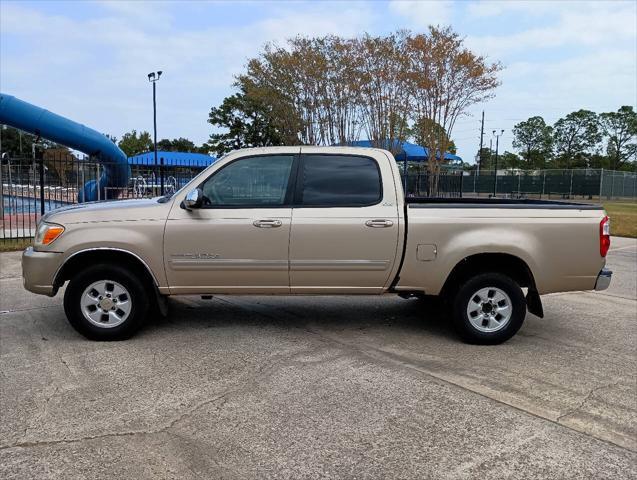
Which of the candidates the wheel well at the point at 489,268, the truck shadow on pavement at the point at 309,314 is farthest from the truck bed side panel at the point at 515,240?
the truck shadow on pavement at the point at 309,314

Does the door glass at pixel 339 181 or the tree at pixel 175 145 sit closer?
the door glass at pixel 339 181

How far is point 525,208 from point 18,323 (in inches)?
215

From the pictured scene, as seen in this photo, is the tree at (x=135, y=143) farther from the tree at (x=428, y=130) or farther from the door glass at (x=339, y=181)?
the door glass at (x=339, y=181)

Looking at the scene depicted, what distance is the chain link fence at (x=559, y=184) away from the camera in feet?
139

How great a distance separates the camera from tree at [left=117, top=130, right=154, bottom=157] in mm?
69438

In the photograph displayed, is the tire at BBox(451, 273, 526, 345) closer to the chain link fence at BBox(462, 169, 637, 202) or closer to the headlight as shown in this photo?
the headlight

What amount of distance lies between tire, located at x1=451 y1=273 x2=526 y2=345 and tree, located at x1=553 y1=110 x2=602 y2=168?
86580mm

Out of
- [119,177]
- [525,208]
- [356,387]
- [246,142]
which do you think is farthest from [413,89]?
[246,142]

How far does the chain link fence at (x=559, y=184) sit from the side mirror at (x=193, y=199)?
37.6 metres

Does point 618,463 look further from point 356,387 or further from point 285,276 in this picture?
point 285,276

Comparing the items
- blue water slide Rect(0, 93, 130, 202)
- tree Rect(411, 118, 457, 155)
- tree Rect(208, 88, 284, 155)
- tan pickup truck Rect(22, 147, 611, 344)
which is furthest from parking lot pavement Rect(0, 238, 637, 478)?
tree Rect(208, 88, 284, 155)

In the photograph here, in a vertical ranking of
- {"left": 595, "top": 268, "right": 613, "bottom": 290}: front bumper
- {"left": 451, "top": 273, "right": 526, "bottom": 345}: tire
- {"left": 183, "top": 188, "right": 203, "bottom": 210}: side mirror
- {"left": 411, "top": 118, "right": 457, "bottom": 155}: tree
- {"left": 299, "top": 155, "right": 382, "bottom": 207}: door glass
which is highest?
{"left": 411, "top": 118, "right": 457, "bottom": 155}: tree

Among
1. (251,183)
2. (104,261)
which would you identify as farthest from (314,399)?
(104,261)

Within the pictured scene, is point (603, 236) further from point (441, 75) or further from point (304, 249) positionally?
point (441, 75)
